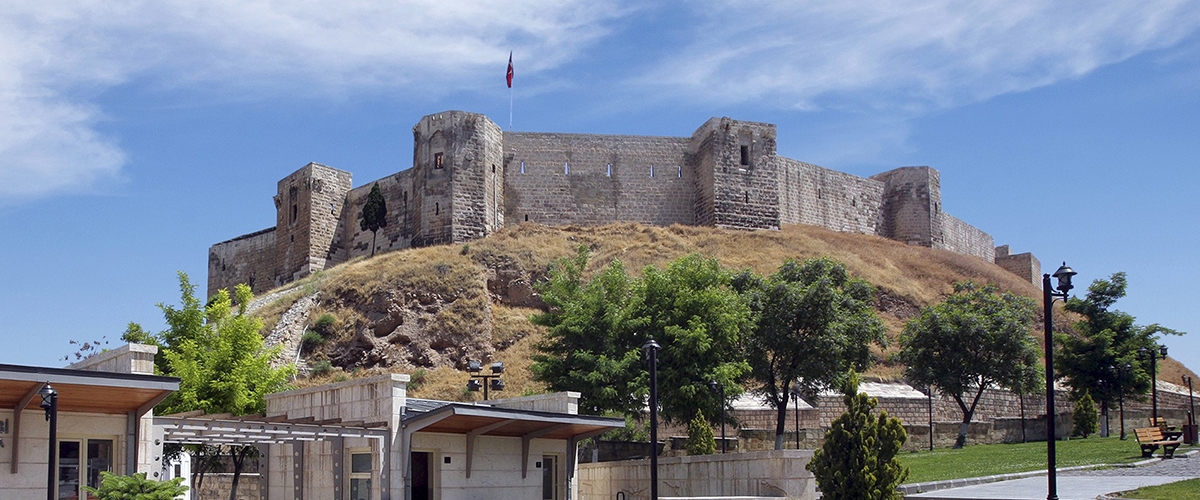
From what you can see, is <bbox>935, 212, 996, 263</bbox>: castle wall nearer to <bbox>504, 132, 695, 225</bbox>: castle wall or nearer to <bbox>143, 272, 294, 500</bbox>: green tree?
<bbox>504, 132, 695, 225</bbox>: castle wall

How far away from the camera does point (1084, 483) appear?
69.7 ft

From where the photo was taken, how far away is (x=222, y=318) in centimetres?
2948

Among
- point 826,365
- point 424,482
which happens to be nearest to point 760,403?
point 826,365

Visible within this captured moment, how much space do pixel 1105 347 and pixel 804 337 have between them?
11240mm

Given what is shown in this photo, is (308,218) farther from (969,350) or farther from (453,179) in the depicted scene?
(969,350)

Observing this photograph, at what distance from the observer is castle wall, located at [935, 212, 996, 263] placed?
80.7m

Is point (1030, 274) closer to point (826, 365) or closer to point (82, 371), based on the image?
point (826, 365)

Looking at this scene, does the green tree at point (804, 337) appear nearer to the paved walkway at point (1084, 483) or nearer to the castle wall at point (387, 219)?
the paved walkway at point (1084, 483)

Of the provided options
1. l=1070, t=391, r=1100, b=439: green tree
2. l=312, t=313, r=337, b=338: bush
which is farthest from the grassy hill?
l=1070, t=391, r=1100, b=439: green tree

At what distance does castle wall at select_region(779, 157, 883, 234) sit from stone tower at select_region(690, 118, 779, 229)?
4.01 meters

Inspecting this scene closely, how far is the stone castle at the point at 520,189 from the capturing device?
59469mm

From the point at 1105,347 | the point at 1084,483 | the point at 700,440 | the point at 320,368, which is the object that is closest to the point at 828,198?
the point at 1105,347

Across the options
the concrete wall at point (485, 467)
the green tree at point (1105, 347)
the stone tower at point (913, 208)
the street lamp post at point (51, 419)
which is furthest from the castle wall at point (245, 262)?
the street lamp post at point (51, 419)

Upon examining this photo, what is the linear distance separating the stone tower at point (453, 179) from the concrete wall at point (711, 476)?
32611 millimetres
